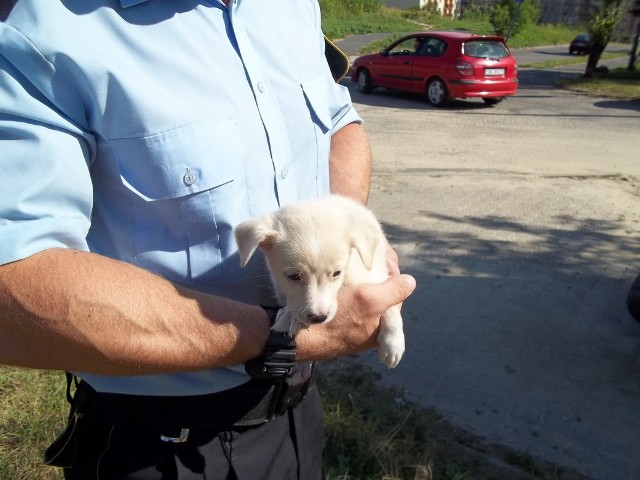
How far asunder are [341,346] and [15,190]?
870mm

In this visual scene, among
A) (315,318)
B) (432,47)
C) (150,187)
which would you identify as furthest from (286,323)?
(432,47)

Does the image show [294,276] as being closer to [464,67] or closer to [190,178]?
[190,178]

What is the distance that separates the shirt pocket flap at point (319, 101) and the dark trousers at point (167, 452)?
2.91 ft

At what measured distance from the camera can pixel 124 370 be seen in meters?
1.37

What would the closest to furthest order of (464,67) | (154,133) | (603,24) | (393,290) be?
(154,133) < (393,290) < (464,67) < (603,24)

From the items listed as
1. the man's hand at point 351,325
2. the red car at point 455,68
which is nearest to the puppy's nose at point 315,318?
the man's hand at point 351,325

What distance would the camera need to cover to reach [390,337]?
1971 millimetres

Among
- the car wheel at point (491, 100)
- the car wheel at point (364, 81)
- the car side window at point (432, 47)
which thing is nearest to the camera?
the car side window at point (432, 47)

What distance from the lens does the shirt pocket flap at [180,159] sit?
140cm

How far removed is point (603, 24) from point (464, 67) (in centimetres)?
971

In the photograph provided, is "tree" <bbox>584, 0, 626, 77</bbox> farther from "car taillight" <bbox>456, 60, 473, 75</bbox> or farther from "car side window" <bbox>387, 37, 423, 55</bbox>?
"car taillight" <bbox>456, 60, 473, 75</bbox>

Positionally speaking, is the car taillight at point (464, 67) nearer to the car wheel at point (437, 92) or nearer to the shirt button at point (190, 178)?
the car wheel at point (437, 92)

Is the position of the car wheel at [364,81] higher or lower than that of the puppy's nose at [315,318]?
lower

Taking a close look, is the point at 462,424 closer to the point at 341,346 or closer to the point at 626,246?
the point at 341,346
